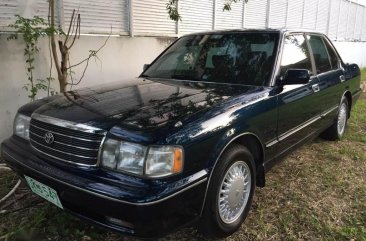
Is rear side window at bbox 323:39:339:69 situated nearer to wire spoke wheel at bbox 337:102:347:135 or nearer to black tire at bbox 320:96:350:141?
black tire at bbox 320:96:350:141

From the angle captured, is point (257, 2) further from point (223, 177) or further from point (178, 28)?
point (223, 177)

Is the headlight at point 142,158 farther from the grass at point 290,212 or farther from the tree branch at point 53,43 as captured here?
the tree branch at point 53,43

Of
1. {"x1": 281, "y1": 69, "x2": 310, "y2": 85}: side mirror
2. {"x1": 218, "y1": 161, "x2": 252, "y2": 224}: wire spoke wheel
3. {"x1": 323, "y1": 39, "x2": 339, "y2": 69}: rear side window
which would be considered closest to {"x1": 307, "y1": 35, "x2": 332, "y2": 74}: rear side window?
{"x1": 323, "y1": 39, "x2": 339, "y2": 69}: rear side window

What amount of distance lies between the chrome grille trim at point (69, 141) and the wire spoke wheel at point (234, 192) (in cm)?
Answer: 95

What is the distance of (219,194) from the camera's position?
258 cm

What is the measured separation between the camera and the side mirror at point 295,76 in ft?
10.6

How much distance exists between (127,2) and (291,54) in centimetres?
336

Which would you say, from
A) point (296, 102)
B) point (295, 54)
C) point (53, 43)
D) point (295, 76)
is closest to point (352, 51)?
point (295, 54)

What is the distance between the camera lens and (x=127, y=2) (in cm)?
600

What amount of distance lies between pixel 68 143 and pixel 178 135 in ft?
2.48

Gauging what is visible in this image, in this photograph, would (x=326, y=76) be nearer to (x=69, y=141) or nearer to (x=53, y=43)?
(x=69, y=141)

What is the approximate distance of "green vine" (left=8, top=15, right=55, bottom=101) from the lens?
168 inches

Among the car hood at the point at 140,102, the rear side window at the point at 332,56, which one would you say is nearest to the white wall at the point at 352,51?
the rear side window at the point at 332,56

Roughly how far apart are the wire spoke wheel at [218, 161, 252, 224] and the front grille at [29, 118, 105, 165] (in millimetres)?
956
